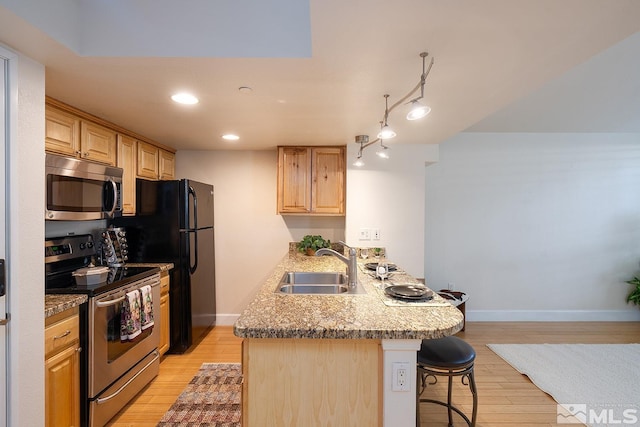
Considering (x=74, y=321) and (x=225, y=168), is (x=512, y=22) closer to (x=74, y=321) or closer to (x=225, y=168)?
(x=74, y=321)

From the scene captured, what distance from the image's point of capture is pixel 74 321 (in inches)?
67.7

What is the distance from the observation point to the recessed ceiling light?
1.86m

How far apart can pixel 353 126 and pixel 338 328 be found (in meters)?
1.76

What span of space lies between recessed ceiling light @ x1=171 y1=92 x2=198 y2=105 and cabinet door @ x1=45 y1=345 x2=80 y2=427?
161 cm

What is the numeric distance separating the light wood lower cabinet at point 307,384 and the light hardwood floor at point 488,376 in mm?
1067

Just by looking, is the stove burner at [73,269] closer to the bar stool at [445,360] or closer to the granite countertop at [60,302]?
the granite countertop at [60,302]

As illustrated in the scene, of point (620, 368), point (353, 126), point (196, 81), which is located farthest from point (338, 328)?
point (620, 368)

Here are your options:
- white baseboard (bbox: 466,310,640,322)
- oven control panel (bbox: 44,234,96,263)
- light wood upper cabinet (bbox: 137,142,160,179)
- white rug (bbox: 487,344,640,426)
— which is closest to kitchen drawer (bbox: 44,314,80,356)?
oven control panel (bbox: 44,234,96,263)

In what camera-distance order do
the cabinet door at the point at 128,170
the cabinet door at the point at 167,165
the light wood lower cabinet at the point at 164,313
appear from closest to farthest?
the cabinet door at the point at 128,170 < the light wood lower cabinet at the point at 164,313 < the cabinet door at the point at 167,165

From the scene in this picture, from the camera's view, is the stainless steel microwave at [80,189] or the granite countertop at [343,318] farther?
the stainless steel microwave at [80,189]

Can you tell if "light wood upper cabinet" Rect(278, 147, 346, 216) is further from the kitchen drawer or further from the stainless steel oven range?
the kitchen drawer

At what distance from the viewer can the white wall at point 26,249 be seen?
1.34 m

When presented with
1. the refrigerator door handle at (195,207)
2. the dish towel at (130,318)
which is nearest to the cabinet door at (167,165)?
the refrigerator door handle at (195,207)

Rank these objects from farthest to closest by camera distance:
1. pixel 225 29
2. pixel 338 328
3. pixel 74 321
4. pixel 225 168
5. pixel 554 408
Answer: pixel 225 168 → pixel 554 408 → pixel 74 321 → pixel 225 29 → pixel 338 328
